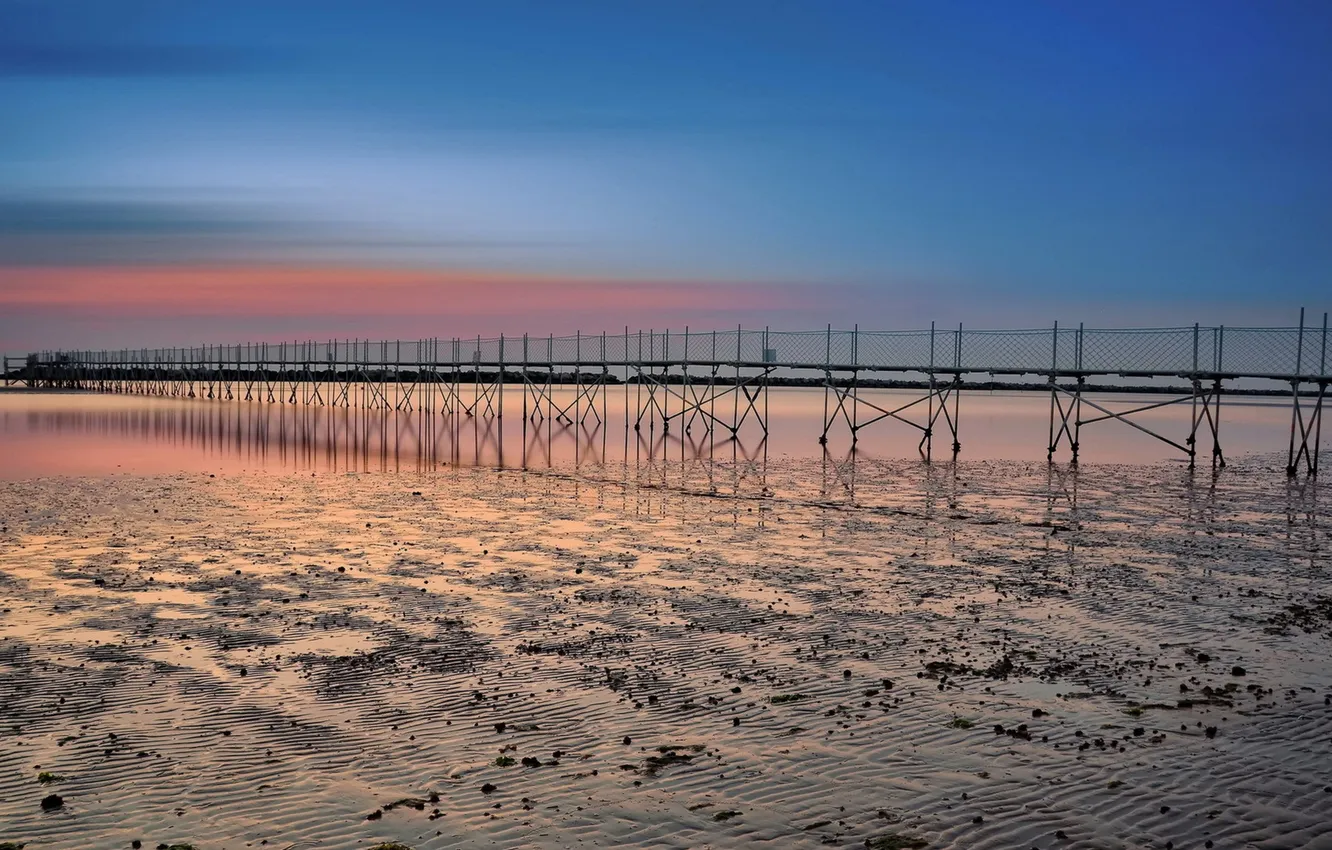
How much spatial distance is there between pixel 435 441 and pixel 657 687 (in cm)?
3352

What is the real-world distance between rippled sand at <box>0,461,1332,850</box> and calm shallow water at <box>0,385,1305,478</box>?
1464cm

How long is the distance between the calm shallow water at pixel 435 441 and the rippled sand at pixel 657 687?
14.6 metres

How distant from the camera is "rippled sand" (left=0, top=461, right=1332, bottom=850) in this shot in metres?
6.21

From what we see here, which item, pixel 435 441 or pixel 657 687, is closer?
pixel 657 687

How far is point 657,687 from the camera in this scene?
8586mm

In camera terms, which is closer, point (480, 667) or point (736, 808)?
point (736, 808)

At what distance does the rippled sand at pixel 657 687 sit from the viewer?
6.21 metres

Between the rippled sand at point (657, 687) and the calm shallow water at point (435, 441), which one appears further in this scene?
the calm shallow water at point (435, 441)

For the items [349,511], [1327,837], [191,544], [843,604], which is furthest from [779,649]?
[349,511]

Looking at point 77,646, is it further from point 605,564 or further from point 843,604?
point 843,604

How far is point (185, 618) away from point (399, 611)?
2.02 meters

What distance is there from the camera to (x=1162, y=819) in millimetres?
6172

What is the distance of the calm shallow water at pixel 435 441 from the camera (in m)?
30.9

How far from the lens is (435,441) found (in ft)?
134
